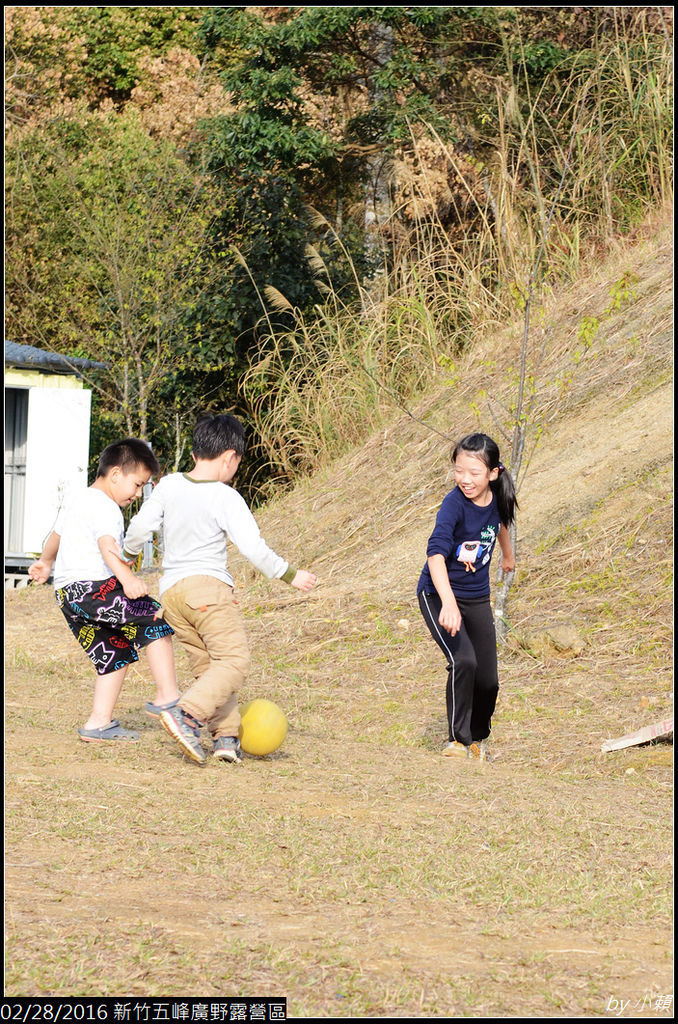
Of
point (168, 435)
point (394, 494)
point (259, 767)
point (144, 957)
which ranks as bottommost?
point (168, 435)

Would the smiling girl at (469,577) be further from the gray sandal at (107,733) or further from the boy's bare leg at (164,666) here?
the gray sandal at (107,733)

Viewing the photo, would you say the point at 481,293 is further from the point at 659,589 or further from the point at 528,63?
the point at 659,589

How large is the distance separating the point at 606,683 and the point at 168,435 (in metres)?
11.4

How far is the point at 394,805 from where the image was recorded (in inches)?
203

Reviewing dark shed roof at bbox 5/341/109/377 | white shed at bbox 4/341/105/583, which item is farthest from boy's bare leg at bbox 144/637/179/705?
dark shed roof at bbox 5/341/109/377

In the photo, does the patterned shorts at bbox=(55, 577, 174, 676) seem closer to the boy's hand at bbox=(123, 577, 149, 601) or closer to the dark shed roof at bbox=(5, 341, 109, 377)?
the boy's hand at bbox=(123, 577, 149, 601)

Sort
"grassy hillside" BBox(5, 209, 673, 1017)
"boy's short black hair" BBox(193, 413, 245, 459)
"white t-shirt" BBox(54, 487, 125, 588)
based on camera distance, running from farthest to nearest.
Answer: "white t-shirt" BBox(54, 487, 125, 588) → "boy's short black hair" BBox(193, 413, 245, 459) → "grassy hillside" BBox(5, 209, 673, 1017)

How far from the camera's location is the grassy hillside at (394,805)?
3.33 m

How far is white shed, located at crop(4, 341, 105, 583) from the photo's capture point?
48.1 feet

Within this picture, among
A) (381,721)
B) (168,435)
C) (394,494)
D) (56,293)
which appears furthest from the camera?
(56,293)

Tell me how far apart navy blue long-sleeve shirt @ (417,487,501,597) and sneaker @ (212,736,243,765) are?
125cm

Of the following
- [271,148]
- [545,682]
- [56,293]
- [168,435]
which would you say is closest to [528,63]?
[271,148]

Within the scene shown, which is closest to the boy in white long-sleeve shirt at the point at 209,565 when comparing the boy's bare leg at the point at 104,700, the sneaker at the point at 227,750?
the sneaker at the point at 227,750

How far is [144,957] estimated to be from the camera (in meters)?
3.30
